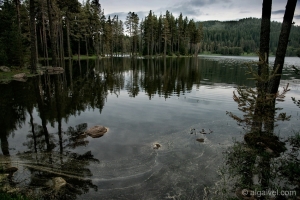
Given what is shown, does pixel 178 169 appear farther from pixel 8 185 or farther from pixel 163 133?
pixel 8 185

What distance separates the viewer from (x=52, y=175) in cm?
605

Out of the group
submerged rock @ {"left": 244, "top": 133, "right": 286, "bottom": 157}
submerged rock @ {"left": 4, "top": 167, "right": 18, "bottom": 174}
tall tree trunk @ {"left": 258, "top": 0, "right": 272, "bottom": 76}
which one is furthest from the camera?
tall tree trunk @ {"left": 258, "top": 0, "right": 272, "bottom": 76}

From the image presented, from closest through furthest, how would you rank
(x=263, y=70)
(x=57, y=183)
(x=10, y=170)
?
(x=57, y=183) < (x=10, y=170) < (x=263, y=70)

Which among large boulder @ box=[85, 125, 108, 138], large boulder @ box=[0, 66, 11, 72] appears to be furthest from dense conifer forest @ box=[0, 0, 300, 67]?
large boulder @ box=[85, 125, 108, 138]

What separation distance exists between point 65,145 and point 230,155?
6.31 metres

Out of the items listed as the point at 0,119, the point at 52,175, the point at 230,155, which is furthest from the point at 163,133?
the point at 0,119

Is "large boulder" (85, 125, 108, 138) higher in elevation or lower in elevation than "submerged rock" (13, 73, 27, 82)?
lower

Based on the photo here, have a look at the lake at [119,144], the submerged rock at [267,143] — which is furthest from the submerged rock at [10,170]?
the submerged rock at [267,143]

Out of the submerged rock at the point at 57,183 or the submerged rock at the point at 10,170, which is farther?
the submerged rock at the point at 10,170

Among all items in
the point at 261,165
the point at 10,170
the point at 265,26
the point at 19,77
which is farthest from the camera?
the point at 19,77

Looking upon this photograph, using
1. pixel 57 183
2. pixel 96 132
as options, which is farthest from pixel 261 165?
pixel 96 132

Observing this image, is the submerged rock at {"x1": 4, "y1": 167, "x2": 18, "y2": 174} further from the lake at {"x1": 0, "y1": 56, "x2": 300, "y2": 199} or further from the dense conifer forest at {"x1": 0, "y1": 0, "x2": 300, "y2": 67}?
the dense conifer forest at {"x1": 0, "y1": 0, "x2": 300, "y2": 67}

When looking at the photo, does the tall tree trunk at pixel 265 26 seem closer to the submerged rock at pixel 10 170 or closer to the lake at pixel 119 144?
the lake at pixel 119 144

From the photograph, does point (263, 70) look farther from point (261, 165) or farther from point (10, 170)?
point (10, 170)
